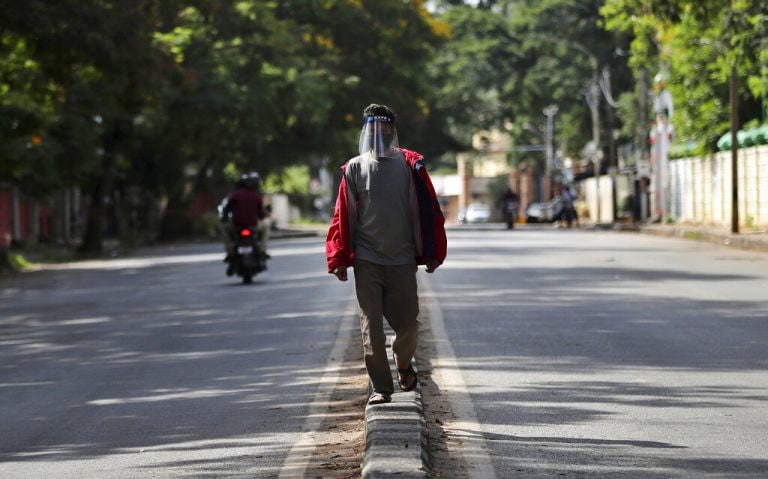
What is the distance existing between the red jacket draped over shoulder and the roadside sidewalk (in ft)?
72.4

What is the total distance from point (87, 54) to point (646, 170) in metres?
30.5

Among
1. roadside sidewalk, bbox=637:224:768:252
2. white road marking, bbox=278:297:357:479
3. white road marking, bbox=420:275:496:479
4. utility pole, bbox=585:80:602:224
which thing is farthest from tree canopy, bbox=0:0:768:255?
white road marking, bbox=420:275:496:479

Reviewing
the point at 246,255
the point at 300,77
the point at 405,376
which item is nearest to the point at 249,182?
the point at 246,255

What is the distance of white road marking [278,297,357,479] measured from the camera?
7.68m

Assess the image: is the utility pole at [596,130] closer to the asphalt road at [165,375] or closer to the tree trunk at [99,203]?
the tree trunk at [99,203]

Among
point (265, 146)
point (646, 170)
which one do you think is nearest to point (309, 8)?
point (265, 146)

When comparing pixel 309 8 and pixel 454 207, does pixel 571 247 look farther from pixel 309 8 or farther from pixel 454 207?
pixel 454 207

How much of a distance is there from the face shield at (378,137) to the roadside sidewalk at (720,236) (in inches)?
873

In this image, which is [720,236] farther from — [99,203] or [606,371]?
[606,371]

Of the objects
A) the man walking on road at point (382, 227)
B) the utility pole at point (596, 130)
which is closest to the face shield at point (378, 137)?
the man walking on road at point (382, 227)

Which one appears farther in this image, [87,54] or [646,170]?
[646,170]

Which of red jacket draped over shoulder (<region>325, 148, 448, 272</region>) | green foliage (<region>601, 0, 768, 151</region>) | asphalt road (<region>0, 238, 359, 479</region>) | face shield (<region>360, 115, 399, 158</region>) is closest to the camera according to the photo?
asphalt road (<region>0, 238, 359, 479</region>)

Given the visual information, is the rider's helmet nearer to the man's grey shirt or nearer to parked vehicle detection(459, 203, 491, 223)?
the man's grey shirt

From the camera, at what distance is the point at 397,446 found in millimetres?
7309
